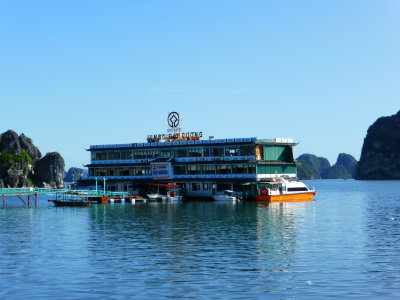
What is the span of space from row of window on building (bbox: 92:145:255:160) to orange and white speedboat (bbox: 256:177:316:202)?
28.9 feet

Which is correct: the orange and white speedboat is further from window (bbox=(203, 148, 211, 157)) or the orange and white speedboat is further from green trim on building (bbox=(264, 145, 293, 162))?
window (bbox=(203, 148, 211, 157))

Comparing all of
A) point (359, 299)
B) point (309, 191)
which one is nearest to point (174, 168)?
point (309, 191)

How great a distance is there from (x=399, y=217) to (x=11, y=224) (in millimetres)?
51730

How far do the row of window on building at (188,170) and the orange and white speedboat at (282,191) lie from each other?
6252mm

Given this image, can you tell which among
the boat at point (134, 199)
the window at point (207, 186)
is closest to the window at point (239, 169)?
the window at point (207, 186)

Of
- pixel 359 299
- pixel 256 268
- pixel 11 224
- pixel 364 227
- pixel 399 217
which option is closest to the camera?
pixel 359 299

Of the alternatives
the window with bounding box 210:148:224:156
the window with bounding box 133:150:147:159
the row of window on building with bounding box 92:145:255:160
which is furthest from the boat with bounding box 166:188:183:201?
the window with bounding box 133:150:147:159

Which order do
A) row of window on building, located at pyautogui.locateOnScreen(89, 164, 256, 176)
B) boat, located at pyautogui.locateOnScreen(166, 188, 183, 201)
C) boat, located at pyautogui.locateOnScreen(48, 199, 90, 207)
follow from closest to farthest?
1. boat, located at pyautogui.locateOnScreen(48, 199, 90, 207)
2. row of window on building, located at pyautogui.locateOnScreen(89, 164, 256, 176)
3. boat, located at pyautogui.locateOnScreen(166, 188, 183, 201)

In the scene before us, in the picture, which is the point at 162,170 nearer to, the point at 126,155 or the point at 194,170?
the point at 194,170

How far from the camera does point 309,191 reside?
125 metres

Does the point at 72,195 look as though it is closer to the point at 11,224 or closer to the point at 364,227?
the point at 11,224

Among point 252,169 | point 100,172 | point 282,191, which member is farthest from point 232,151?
point 100,172

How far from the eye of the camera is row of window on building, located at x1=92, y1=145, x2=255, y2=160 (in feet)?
417

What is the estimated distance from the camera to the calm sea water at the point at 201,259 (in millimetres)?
35625
